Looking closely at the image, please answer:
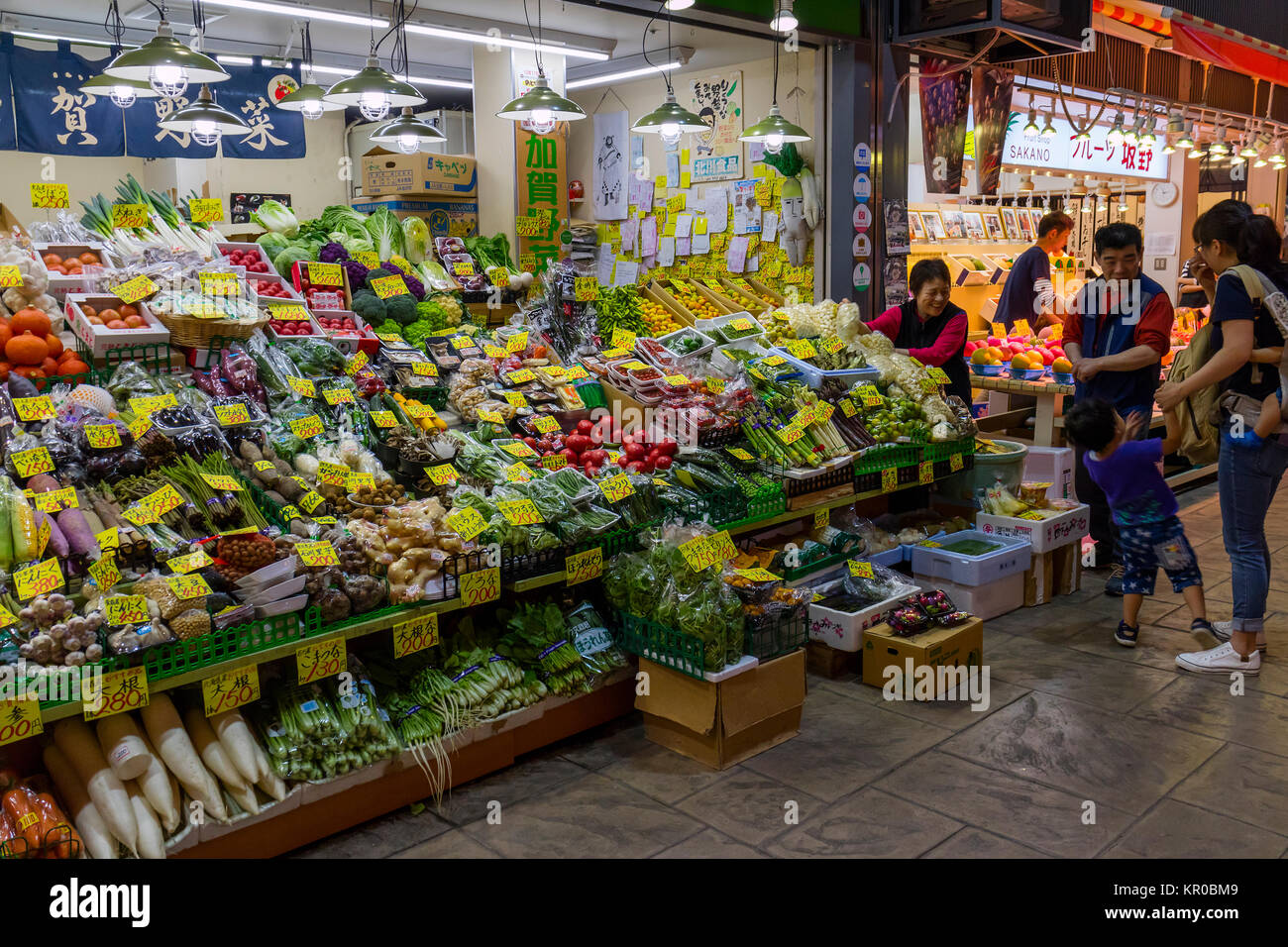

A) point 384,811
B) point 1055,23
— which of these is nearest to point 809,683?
point 384,811

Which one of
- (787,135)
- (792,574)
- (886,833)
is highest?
(787,135)

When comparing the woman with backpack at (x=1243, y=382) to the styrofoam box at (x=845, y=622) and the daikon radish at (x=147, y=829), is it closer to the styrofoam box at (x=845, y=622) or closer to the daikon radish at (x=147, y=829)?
the styrofoam box at (x=845, y=622)

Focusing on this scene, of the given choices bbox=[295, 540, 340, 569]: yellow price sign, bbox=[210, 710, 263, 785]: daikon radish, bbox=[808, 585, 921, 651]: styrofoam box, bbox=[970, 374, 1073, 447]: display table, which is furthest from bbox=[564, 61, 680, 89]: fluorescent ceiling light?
bbox=[210, 710, 263, 785]: daikon radish

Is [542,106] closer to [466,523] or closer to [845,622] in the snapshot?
[466,523]

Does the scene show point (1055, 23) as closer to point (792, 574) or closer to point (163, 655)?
point (792, 574)

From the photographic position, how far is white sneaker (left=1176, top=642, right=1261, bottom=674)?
4.74 meters

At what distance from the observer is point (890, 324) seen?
6.52 meters

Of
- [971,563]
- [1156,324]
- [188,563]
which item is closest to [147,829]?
[188,563]

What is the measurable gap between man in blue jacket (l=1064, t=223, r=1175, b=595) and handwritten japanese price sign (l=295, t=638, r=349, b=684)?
407 cm

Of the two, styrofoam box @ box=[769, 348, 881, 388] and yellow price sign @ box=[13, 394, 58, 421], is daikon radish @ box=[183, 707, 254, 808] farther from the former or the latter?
styrofoam box @ box=[769, 348, 881, 388]

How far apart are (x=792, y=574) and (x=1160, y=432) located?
4524 millimetres

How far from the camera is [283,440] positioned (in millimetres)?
4035

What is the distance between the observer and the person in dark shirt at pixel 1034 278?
25.2ft

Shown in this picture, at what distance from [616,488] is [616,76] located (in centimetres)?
567
